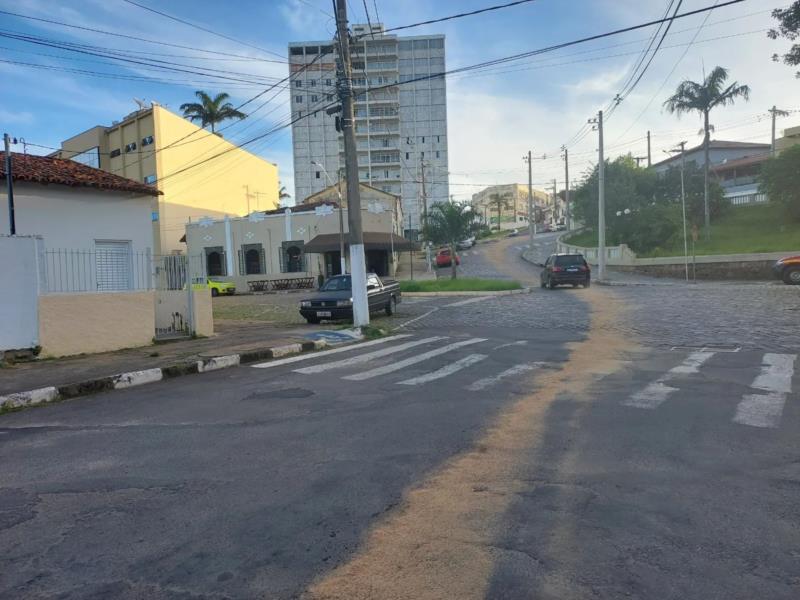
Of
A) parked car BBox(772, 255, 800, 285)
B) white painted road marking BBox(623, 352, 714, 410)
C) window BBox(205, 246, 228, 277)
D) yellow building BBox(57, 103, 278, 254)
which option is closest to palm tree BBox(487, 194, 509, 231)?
yellow building BBox(57, 103, 278, 254)

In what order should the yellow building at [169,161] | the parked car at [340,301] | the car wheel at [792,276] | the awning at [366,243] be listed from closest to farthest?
the parked car at [340,301] → the car wheel at [792,276] → the awning at [366,243] → the yellow building at [169,161]

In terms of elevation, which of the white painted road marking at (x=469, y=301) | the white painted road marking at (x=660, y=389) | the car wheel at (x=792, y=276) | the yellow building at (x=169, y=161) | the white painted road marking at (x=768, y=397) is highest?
the yellow building at (x=169, y=161)

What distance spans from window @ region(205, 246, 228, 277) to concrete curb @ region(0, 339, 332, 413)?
116ft

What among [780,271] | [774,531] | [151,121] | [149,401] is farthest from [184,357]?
[151,121]

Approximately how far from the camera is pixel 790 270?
2664cm

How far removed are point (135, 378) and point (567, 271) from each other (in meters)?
23.8

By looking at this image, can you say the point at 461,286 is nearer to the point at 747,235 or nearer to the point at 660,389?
the point at 660,389

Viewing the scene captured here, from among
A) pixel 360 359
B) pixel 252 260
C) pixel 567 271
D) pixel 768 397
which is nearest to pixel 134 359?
pixel 360 359

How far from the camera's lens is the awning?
132 feet

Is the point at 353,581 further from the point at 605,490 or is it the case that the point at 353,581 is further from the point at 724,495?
the point at 724,495

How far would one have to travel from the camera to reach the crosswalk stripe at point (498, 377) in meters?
8.00

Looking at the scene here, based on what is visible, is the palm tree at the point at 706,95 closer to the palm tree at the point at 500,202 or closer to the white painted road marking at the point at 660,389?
the white painted road marking at the point at 660,389

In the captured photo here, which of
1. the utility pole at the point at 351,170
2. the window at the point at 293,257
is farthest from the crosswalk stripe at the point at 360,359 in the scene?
the window at the point at 293,257

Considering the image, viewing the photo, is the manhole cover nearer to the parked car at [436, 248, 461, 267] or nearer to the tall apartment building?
the parked car at [436, 248, 461, 267]
